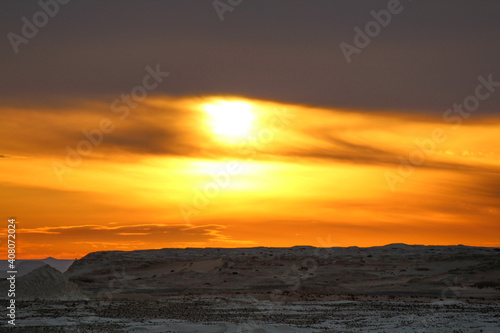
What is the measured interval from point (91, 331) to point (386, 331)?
13552 millimetres

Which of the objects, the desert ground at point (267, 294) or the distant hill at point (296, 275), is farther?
the distant hill at point (296, 275)

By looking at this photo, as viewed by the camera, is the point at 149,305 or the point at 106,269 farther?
the point at 106,269

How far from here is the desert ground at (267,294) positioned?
108 feet

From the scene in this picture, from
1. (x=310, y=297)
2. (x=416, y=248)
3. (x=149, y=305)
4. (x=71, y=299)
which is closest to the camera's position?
(x=149, y=305)

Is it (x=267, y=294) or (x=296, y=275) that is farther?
(x=296, y=275)

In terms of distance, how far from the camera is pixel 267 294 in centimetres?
5338

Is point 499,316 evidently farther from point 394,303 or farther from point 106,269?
point 106,269

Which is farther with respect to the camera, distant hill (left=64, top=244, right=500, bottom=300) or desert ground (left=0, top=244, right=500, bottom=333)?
distant hill (left=64, top=244, right=500, bottom=300)

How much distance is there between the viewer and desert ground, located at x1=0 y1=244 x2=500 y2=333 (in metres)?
32.8

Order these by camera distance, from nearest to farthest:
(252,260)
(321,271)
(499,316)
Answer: (499,316)
(321,271)
(252,260)

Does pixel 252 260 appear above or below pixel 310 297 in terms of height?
above

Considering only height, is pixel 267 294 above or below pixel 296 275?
below

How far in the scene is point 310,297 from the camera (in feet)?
167

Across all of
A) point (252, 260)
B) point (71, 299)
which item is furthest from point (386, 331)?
point (252, 260)
